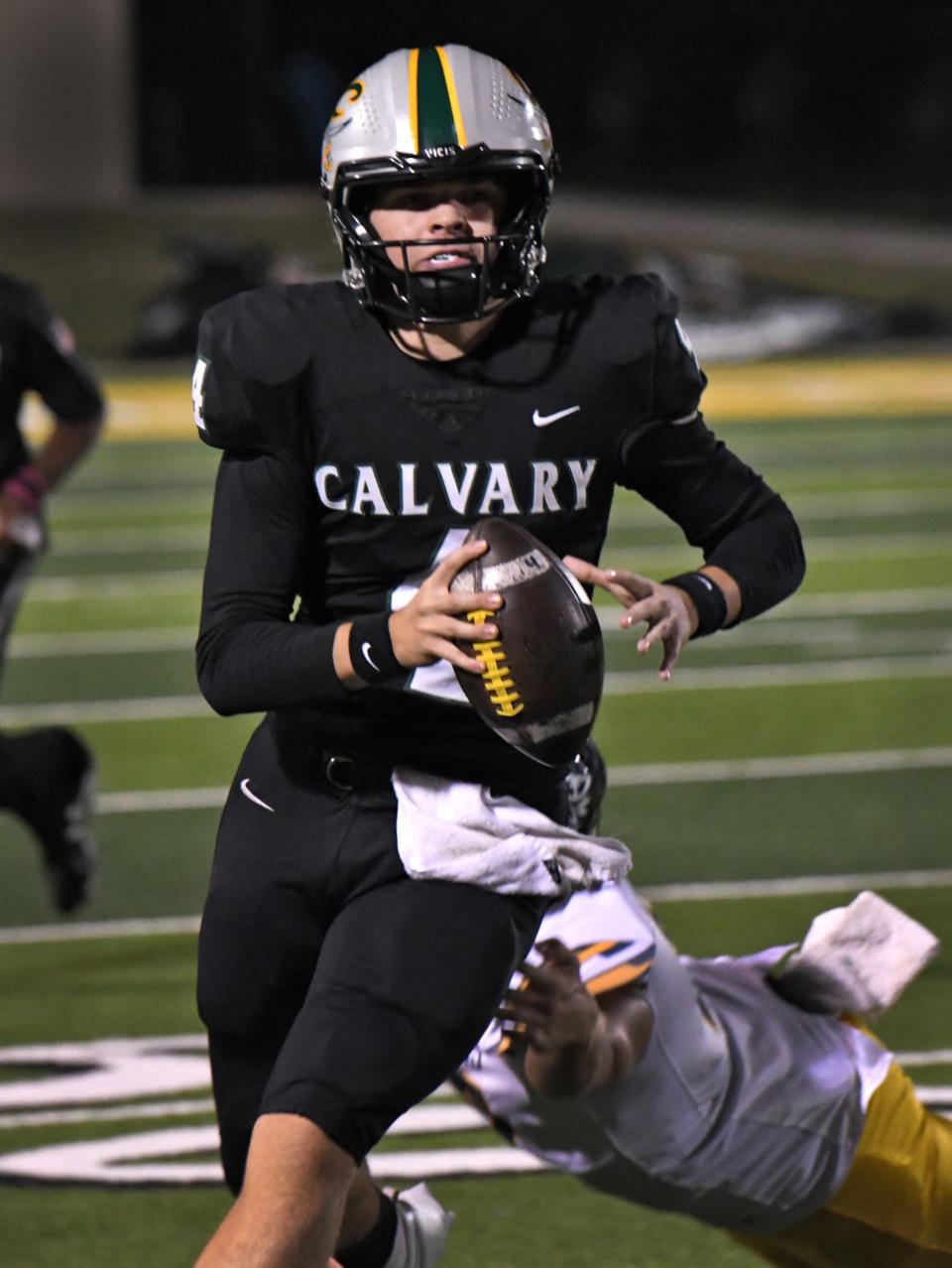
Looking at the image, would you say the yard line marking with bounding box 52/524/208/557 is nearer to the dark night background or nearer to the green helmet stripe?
the green helmet stripe

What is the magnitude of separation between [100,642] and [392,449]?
6.23 meters

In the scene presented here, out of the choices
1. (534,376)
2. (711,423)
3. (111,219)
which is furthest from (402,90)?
(111,219)

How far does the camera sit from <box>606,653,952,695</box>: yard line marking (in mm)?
7840

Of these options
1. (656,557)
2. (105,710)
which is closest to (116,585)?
(656,557)

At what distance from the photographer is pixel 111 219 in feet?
68.0

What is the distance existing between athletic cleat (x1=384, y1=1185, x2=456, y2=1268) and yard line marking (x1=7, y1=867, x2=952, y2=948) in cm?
214

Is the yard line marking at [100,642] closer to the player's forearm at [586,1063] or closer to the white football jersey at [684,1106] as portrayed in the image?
the white football jersey at [684,1106]

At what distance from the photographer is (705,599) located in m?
2.83

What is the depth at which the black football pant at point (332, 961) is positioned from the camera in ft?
8.48

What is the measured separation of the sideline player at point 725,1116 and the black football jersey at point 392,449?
0.48m

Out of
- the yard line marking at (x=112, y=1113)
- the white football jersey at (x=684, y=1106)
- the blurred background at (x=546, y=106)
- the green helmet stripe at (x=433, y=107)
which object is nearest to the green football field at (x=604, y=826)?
the yard line marking at (x=112, y=1113)

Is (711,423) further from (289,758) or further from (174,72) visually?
(289,758)

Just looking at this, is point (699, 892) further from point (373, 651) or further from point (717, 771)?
point (373, 651)

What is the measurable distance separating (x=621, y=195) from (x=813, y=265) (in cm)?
352
